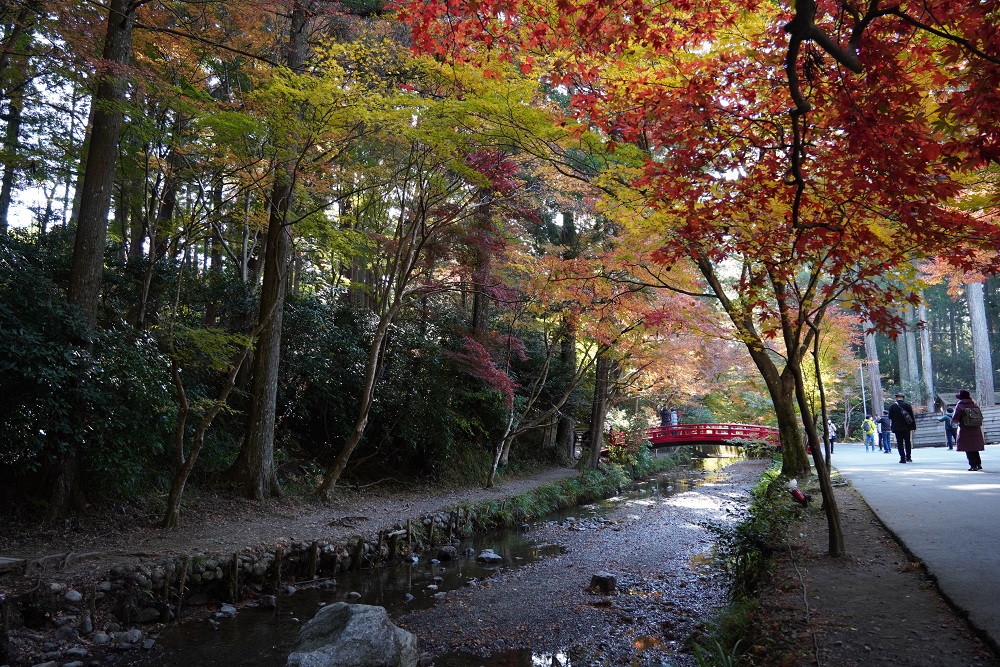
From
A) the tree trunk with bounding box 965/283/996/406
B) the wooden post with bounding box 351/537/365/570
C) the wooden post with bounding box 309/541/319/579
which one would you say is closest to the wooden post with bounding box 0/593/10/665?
the wooden post with bounding box 309/541/319/579

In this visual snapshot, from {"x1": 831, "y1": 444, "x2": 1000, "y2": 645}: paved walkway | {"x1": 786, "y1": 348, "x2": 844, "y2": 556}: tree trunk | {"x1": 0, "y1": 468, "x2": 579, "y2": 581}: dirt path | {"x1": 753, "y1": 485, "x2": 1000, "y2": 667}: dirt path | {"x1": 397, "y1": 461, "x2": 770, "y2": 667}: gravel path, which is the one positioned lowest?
{"x1": 397, "y1": 461, "x2": 770, "y2": 667}: gravel path

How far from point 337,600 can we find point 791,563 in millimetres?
4616

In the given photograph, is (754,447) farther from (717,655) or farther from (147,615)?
(147,615)

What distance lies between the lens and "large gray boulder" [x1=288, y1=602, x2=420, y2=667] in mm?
4566

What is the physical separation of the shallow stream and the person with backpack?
721cm

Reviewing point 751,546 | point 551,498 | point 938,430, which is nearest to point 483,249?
point 551,498

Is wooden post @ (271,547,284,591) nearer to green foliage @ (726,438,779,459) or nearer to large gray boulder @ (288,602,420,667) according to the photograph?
large gray boulder @ (288,602,420,667)

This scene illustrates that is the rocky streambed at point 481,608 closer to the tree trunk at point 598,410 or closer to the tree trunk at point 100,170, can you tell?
the tree trunk at point 100,170

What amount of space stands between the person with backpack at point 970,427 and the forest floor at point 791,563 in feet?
8.13

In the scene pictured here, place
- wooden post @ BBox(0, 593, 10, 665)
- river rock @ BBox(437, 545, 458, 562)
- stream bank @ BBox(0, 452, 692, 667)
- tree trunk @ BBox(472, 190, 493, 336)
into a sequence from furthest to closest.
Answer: tree trunk @ BBox(472, 190, 493, 336), river rock @ BBox(437, 545, 458, 562), stream bank @ BBox(0, 452, 692, 667), wooden post @ BBox(0, 593, 10, 665)

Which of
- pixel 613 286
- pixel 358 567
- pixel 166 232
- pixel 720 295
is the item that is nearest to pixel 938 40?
pixel 720 295

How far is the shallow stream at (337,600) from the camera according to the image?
496 centimetres

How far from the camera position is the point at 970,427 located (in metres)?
10.2

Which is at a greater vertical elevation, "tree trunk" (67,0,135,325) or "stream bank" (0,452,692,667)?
"tree trunk" (67,0,135,325)
